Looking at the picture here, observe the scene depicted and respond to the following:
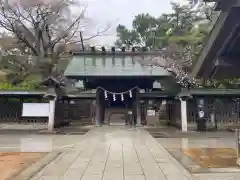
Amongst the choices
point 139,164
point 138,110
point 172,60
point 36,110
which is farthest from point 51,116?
point 139,164

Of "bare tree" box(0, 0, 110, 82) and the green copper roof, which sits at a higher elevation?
"bare tree" box(0, 0, 110, 82)

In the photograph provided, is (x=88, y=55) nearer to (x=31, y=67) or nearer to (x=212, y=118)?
(x=31, y=67)

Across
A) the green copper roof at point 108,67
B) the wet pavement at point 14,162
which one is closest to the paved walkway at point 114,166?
the wet pavement at point 14,162

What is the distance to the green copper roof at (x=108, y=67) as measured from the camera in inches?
898

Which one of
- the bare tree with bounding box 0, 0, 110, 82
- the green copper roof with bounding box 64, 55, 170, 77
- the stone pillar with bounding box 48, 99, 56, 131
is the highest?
the bare tree with bounding box 0, 0, 110, 82

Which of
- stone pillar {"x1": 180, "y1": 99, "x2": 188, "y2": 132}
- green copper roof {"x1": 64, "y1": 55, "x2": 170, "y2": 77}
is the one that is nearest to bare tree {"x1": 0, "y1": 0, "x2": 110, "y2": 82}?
green copper roof {"x1": 64, "y1": 55, "x2": 170, "y2": 77}

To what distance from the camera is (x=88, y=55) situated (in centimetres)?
2589

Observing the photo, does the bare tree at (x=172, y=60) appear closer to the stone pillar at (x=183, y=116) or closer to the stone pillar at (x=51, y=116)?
the stone pillar at (x=183, y=116)

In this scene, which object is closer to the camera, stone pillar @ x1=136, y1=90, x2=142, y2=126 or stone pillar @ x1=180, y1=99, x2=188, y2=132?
stone pillar @ x1=180, y1=99, x2=188, y2=132

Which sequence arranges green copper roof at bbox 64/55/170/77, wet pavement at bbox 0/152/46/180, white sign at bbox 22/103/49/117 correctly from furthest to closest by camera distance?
green copper roof at bbox 64/55/170/77 < white sign at bbox 22/103/49/117 < wet pavement at bbox 0/152/46/180

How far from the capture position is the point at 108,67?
24.0 meters

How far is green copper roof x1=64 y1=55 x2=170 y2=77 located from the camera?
22812 mm

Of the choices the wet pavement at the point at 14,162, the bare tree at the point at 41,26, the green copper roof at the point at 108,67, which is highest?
the bare tree at the point at 41,26

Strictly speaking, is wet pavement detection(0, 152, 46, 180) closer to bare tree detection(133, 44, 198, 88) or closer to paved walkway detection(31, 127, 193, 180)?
paved walkway detection(31, 127, 193, 180)
